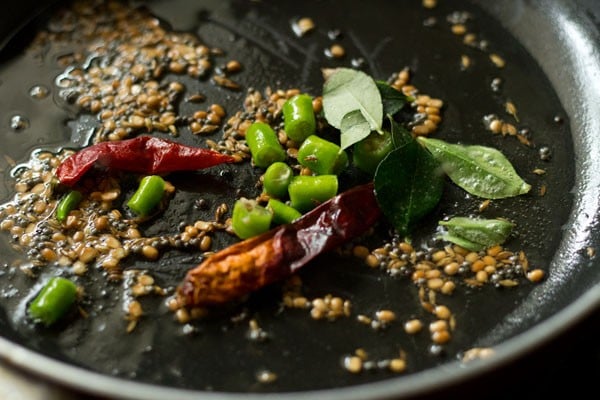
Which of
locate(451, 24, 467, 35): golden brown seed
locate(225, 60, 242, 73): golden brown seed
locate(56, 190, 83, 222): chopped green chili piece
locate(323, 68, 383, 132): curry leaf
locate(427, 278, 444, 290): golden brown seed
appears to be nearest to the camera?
locate(427, 278, 444, 290): golden brown seed

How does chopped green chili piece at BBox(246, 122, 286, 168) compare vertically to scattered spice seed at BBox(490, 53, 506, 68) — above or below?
below

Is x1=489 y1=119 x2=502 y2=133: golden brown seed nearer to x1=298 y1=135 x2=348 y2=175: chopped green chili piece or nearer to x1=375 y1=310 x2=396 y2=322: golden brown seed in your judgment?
x1=298 y1=135 x2=348 y2=175: chopped green chili piece

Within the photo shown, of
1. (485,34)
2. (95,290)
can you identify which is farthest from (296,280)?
(485,34)

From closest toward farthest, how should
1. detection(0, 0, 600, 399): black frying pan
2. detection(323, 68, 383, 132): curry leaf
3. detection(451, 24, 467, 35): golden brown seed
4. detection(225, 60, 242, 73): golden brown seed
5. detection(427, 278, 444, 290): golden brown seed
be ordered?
1. detection(0, 0, 600, 399): black frying pan
2. detection(427, 278, 444, 290): golden brown seed
3. detection(323, 68, 383, 132): curry leaf
4. detection(225, 60, 242, 73): golden brown seed
5. detection(451, 24, 467, 35): golden brown seed

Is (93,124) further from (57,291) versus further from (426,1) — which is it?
(426,1)

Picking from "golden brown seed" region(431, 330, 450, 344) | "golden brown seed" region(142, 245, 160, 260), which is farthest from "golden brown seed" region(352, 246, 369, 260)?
"golden brown seed" region(142, 245, 160, 260)

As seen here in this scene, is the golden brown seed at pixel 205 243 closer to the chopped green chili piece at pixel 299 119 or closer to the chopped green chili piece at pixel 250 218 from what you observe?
the chopped green chili piece at pixel 250 218

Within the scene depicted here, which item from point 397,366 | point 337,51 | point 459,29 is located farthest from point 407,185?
point 459,29

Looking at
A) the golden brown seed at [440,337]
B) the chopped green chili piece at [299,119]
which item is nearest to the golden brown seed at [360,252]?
the golden brown seed at [440,337]
